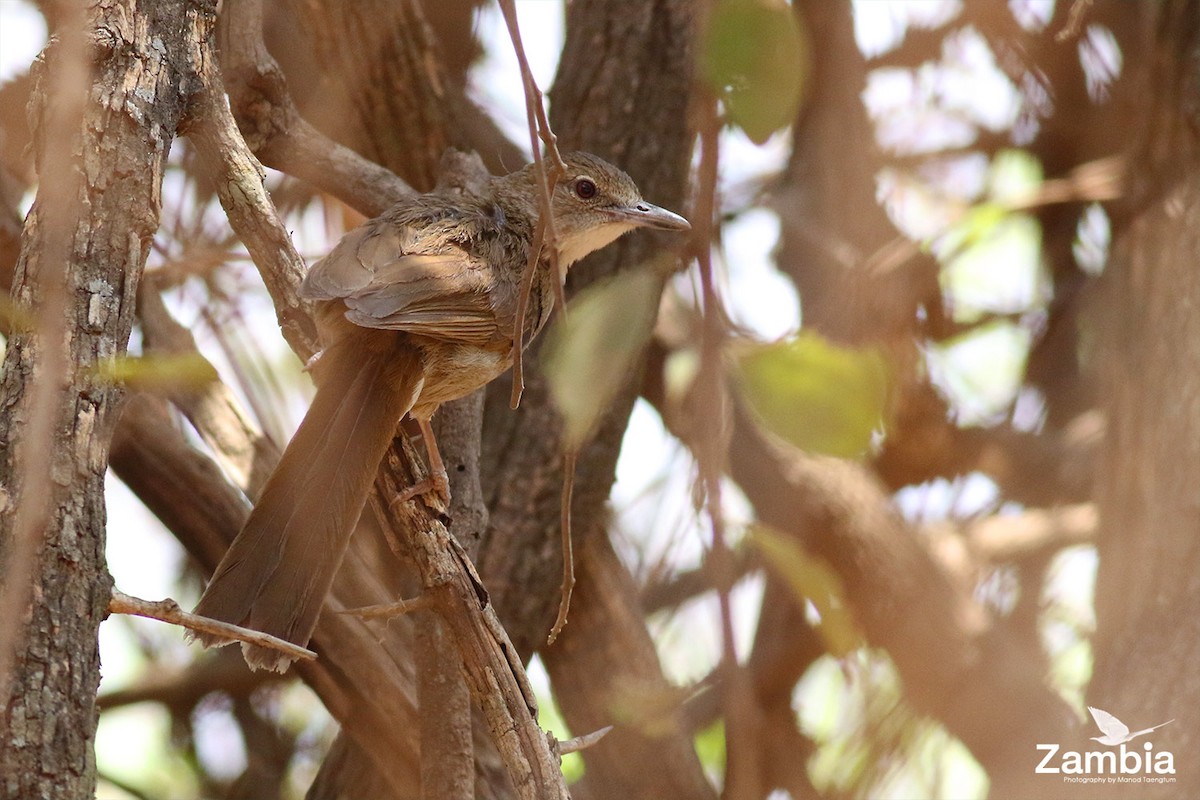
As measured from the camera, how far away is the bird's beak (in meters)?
4.29

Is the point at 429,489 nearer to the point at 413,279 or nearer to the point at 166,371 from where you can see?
the point at 413,279

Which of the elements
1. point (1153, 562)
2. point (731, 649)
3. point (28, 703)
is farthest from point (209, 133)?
point (1153, 562)

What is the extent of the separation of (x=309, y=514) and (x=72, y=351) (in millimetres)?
878

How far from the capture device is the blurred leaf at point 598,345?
192cm

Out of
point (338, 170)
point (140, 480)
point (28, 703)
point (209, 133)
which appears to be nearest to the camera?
point (28, 703)

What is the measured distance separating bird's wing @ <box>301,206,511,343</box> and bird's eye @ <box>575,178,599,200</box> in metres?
0.69

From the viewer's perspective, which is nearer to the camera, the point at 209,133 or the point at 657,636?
the point at 209,133

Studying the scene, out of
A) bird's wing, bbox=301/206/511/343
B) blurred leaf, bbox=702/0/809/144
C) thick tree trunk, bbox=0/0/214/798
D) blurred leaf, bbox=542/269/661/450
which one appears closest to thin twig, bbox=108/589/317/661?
thick tree trunk, bbox=0/0/214/798

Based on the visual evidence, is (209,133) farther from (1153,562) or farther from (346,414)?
(1153,562)

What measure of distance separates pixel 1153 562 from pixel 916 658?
1257 mm

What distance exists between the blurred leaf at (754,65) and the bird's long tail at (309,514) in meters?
1.46

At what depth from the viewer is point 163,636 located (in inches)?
244

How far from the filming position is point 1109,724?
4.46m

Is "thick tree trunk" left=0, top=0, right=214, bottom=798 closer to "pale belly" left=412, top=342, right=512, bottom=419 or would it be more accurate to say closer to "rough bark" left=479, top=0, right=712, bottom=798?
"pale belly" left=412, top=342, right=512, bottom=419
